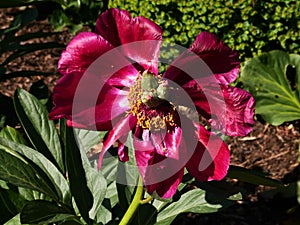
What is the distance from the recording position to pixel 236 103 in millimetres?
1172

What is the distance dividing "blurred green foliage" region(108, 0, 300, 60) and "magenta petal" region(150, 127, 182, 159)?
1.99 meters

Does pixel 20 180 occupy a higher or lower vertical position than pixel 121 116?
lower

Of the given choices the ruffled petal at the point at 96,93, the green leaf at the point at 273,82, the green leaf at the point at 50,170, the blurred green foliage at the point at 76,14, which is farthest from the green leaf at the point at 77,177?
the blurred green foliage at the point at 76,14

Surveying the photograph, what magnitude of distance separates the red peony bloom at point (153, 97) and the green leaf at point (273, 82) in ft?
6.29

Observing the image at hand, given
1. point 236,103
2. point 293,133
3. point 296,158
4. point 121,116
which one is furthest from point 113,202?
point 293,133

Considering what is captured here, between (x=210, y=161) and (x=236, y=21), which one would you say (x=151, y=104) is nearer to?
(x=210, y=161)

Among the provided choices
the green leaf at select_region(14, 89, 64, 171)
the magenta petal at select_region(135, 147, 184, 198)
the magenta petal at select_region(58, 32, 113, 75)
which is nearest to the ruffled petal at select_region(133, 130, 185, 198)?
the magenta petal at select_region(135, 147, 184, 198)

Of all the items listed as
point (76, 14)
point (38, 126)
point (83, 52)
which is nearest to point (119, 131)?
point (83, 52)

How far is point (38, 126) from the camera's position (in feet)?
5.72

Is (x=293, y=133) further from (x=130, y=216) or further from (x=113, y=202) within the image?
(x=130, y=216)

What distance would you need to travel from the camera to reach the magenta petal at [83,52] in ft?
3.87

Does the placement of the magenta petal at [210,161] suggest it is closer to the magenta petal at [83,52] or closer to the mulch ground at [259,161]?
the magenta petal at [83,52]

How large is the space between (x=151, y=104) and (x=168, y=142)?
92 millimetres

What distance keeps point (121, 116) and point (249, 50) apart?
2.16 m
